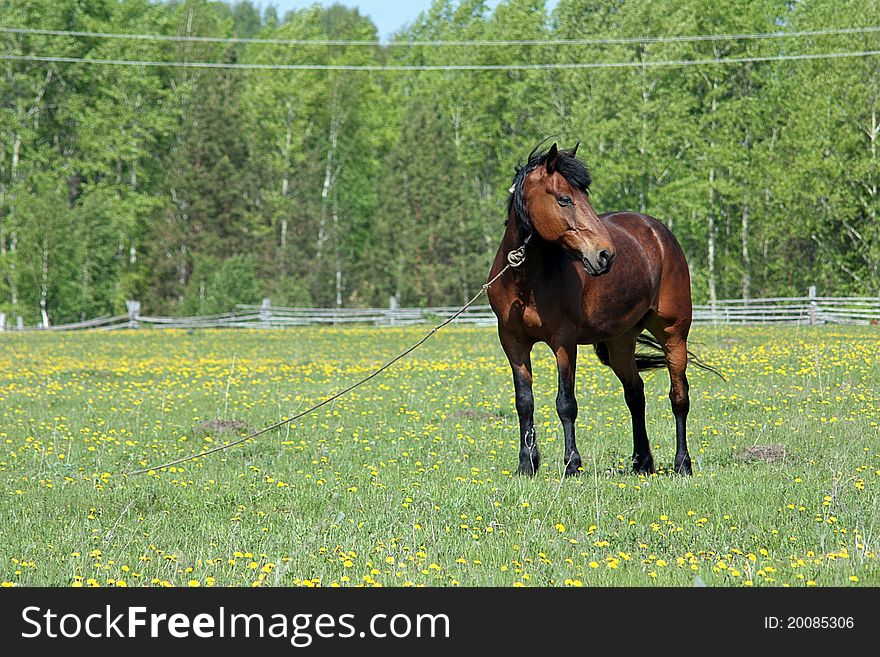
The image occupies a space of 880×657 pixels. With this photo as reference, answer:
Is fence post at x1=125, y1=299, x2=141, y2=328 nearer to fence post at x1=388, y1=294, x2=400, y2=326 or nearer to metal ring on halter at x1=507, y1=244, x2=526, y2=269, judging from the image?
fence post at x1=388, y1=294, x2=400, y2=326

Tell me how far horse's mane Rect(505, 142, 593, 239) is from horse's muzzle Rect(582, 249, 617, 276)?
1.92 ft

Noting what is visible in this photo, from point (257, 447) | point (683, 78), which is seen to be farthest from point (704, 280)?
point (257, 447)

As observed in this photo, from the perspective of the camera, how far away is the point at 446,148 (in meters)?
55.2

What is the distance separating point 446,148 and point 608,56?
30.1 ft

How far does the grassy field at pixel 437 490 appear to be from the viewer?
6.03 meters

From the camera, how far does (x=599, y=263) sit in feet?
27.1

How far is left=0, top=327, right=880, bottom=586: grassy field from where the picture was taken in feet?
19.8

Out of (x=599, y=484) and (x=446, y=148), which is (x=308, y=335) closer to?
(x=446, y=148)

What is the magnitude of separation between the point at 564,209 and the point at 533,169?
0.48 metres

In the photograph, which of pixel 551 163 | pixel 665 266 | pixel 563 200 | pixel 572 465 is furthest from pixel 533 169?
pixel 572 465
